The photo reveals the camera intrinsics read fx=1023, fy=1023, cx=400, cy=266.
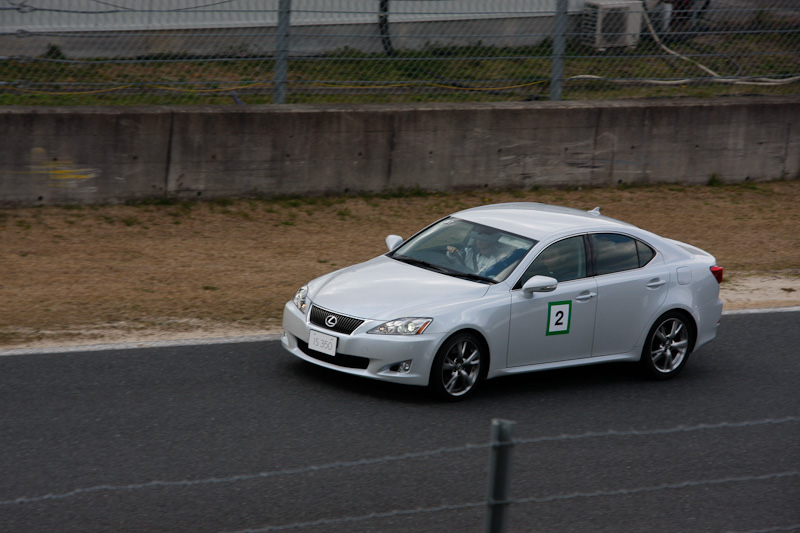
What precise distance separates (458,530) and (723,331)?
530cm

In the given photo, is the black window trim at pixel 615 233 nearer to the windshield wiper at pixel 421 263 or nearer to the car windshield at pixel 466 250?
the car windshield at pixel 466 250

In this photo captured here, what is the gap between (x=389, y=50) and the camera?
13227 mm

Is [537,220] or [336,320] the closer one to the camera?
[336,320]

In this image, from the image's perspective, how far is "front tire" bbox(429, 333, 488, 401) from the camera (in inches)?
292

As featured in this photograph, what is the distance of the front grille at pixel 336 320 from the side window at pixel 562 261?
1427 millimetres

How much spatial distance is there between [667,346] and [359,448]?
3211 millimetres

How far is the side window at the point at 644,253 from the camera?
28.0 ft

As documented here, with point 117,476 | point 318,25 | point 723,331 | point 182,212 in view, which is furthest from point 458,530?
point 318,25

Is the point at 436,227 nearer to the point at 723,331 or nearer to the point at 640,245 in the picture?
the point at 640,245

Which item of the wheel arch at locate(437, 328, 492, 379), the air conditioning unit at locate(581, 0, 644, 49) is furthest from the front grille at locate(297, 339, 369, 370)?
the air conditioning unit at locate(581, 0, 644, 49)

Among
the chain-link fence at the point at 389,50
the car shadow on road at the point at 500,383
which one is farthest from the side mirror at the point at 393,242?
the chain-link fence at the point at 389,50

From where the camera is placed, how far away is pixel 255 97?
13047 millimetres

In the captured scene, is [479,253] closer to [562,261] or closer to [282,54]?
[562,261]

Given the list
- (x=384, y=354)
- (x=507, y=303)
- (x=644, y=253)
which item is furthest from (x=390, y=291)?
(x=644, y=253)
